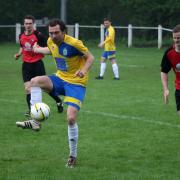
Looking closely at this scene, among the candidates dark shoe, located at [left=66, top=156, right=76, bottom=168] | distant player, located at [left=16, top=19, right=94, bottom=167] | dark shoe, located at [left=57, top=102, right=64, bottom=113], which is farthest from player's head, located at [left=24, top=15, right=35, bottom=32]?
dark shoe, located at [left=66, top=156, right=76, bottom=168]

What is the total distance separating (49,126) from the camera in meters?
11.1

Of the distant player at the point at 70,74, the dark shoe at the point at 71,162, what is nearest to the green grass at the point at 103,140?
the dark shoe at the point at 71,162

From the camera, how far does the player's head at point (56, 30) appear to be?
807 centimetres

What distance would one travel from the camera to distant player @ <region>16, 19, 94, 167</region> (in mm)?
8102

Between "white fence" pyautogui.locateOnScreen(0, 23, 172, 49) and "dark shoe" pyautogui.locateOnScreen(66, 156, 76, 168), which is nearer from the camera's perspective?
"dark shoe" pyautogui.locateOnScreen(66, 156, 76, 168)

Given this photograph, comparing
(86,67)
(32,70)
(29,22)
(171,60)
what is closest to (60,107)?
(32,70)

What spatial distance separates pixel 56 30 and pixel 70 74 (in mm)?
633

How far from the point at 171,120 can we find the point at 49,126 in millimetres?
2279

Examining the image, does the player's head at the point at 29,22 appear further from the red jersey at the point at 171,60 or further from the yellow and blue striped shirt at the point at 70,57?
the red jersey at the point at 171,60

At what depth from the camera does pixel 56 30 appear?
808 cm

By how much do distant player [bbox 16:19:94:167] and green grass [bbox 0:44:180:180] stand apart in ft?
1.64

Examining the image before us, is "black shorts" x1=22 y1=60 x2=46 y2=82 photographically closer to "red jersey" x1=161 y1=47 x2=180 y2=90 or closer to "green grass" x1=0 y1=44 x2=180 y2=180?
"green grass" x1=0 y1=44 x2=180 y2=180

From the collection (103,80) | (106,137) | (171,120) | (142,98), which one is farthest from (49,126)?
(103,80)

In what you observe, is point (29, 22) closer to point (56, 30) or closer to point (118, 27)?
point (56, 30)
